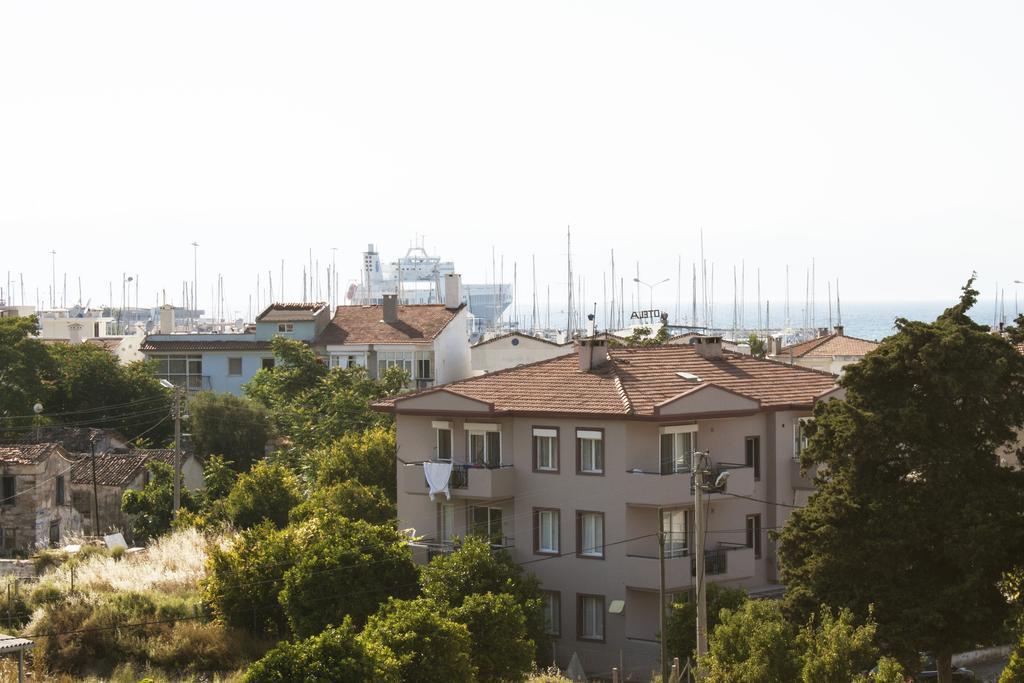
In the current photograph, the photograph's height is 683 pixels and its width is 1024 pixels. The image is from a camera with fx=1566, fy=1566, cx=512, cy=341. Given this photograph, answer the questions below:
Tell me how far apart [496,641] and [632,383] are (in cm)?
992

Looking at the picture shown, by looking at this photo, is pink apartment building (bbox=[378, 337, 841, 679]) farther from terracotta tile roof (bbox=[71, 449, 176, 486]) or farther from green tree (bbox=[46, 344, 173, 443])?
green tree (bbox=[46, 344, 173, 443])

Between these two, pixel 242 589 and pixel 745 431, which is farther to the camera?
pixel 745 431

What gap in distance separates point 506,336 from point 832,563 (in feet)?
153

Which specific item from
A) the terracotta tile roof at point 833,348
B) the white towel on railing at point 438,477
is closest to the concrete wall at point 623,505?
the white towel on railing at point 438,477

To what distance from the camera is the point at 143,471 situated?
58.8 meters

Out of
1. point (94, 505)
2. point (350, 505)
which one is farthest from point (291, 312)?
point (350, 505)

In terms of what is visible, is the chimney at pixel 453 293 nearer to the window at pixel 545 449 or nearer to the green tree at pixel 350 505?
the green tree at pixel 350 505

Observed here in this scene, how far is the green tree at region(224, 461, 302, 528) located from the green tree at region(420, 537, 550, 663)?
1396cm

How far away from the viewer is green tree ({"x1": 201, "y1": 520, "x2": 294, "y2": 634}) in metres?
39.2

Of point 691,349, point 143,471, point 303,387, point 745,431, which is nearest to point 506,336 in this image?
point 303,387

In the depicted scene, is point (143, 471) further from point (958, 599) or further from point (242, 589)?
point (958, 599)

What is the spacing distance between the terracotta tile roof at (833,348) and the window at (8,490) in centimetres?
3944

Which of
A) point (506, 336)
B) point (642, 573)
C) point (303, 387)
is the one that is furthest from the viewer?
point (506, 336)

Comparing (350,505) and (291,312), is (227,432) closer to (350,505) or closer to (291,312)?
(291,312)
